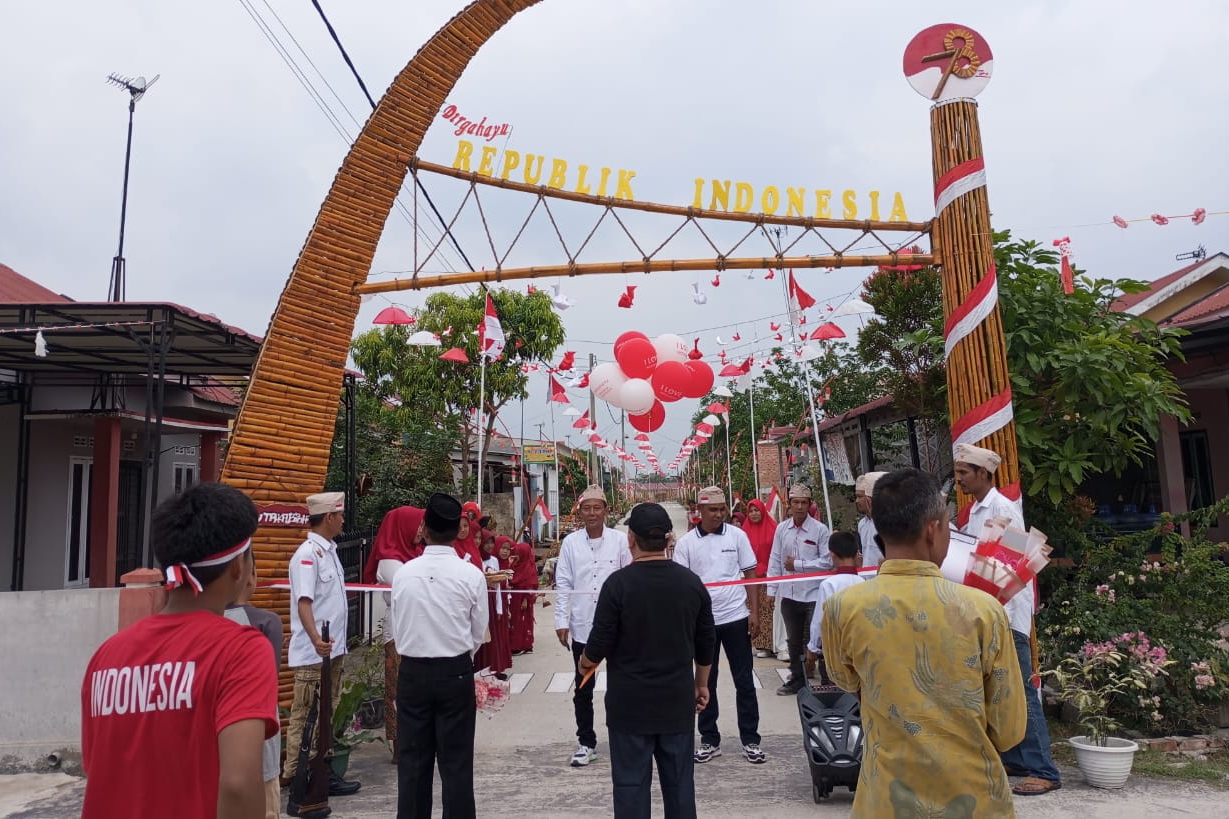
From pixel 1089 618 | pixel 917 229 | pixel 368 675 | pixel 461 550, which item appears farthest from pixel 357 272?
pixel 1089 618

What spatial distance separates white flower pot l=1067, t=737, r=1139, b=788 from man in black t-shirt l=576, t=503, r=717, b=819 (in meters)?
2.55

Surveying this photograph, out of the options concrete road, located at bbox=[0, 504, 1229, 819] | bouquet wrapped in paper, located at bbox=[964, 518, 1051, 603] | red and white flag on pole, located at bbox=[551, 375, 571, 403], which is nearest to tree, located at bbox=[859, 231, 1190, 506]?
concrete road, located at bbox=[0, 504, 1229, 819]

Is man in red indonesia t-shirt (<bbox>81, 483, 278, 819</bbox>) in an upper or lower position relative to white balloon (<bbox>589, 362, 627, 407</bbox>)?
lower

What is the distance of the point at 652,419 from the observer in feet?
41.8

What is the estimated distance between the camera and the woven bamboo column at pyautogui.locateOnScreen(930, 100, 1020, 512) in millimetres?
5406

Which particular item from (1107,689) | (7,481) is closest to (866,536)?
(1107,689)

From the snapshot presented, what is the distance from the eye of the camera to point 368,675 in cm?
605

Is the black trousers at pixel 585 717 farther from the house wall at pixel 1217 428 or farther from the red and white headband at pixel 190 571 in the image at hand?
the house wall at pixel 1217 428

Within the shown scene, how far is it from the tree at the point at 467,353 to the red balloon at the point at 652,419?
4.42 m

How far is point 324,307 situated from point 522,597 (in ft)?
16.2

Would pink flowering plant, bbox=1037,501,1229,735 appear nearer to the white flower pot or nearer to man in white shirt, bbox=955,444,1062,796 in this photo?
the white flower pot

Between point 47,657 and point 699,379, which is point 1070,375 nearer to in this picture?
point 699,379

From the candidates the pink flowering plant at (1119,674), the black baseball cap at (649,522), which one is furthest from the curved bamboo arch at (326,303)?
the pink flowering plant at (1119,674)

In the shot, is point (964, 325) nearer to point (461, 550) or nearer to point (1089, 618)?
point (1089, 618)
